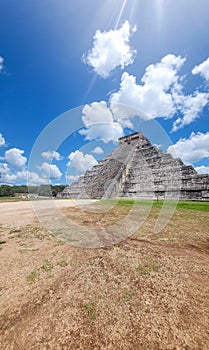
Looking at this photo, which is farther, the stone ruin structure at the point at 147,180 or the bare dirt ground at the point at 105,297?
the stone ruin structure at the point at 147,180

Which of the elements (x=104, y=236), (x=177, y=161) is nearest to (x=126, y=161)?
(x=177, y=161)

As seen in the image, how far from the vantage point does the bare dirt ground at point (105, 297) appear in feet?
5.27

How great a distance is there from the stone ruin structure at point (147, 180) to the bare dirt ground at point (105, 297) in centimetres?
1228

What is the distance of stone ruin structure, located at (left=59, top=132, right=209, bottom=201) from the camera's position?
50.6 feet

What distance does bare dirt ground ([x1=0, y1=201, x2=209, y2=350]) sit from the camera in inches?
63.3

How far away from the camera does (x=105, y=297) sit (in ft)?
7.02

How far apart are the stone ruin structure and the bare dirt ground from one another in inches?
484

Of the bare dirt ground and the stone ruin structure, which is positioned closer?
the bare dirt ground

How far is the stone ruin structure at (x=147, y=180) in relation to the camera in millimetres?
15422

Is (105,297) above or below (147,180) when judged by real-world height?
below

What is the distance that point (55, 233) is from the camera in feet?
15.8

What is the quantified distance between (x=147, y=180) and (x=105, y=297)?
17897 mm

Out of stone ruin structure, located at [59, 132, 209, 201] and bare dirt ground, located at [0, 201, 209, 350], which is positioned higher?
stone ruin structure, located at [59, 132, 209, 201]

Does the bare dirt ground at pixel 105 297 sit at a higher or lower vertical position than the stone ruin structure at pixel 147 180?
lower
